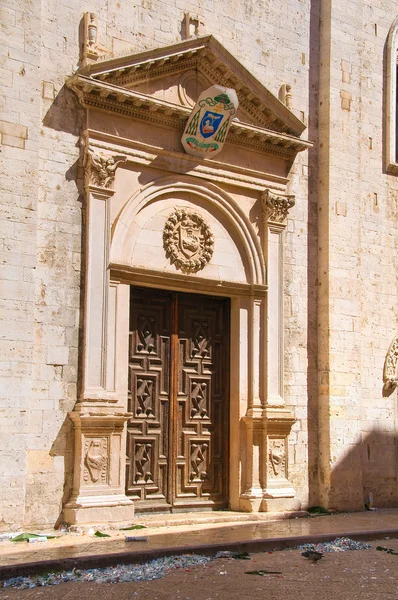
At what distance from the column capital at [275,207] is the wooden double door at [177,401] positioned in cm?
133

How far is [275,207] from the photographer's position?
12539mm

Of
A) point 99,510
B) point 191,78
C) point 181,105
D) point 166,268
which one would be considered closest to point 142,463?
point 99,510

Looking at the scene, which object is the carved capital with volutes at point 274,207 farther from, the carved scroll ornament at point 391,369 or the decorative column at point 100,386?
the carved scroll ornament at point 391,369

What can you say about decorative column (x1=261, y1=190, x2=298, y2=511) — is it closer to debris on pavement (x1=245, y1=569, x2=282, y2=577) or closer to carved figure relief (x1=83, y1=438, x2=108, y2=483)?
carved figure relief (x1=83, y1=438, x2=108, y2=483)

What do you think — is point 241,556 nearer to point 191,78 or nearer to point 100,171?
point 100,171

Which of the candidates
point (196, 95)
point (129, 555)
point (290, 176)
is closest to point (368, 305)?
point (290, 176)

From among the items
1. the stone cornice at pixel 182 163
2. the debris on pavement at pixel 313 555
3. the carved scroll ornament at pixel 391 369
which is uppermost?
the stone cornice at pixel 182 163

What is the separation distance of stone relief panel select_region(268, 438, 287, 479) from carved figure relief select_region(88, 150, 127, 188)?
407cm

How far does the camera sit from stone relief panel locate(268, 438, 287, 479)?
1198 centimetres

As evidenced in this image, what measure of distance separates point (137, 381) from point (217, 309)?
1.68m

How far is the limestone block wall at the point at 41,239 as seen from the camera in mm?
9945

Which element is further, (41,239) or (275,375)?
(275,375)

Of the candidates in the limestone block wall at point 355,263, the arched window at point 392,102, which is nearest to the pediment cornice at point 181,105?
the limestone block wall at point 355,263

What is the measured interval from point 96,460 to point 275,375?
9.93ft
